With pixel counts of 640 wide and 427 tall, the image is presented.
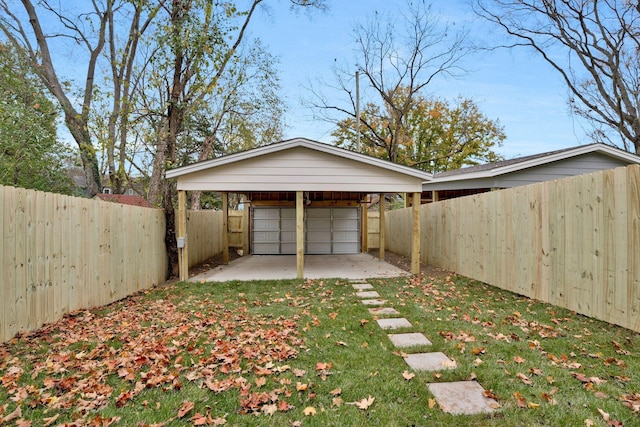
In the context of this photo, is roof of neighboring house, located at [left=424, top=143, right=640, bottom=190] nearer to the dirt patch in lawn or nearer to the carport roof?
the carport roof

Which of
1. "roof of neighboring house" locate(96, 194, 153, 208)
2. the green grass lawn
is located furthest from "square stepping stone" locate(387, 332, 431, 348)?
"roof of neighboring house" locate(96, 194, 153, 208)

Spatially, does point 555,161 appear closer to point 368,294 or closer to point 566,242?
point 566,242

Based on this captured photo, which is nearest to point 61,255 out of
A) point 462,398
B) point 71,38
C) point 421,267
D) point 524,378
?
point 462,398

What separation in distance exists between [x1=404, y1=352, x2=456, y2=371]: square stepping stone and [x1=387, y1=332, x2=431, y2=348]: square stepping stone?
286 millimetres

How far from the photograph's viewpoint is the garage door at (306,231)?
13930mm

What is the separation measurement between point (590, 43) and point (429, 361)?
16844 millimetres

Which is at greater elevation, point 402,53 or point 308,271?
point 402,53

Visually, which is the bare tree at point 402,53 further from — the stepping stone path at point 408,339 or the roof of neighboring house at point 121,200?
the stepping stone path at point 408,339

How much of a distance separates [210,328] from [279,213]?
32.3ft

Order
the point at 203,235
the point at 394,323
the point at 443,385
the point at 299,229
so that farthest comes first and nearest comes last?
the point at 203,235 → the point at 299,229 → the point at 394,323 → the point at 443,385

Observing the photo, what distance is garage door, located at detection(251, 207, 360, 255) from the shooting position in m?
A: 13.9

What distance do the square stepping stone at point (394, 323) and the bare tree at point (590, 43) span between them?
15.2m

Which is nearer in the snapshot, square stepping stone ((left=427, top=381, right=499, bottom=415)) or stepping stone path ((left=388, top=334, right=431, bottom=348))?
square stepping stone ((left=427, top=381, right=499, bottom=415))

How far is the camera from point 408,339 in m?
3.90
